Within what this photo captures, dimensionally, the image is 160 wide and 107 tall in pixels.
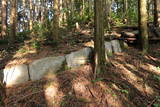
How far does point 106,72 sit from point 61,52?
1.70 metres

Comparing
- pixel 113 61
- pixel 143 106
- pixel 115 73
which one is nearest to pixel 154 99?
pixel 143 106

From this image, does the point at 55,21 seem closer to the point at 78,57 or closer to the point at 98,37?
the point at 78,57

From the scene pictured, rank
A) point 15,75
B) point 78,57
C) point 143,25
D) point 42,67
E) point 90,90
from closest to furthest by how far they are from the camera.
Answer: point 90,90 → point 15,75 → point 42,67 → point 78,57 → point 143,25

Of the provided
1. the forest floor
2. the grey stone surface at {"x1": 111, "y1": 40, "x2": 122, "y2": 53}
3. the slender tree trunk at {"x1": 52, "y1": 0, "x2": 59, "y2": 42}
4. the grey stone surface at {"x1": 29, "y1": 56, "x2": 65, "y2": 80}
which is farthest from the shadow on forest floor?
the slender tree trunk at {"x1": 52, "y1": 0, "x2": 59, "y2": 42}

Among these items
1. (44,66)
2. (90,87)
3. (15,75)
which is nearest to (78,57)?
(44,66)

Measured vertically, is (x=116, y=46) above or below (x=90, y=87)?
above

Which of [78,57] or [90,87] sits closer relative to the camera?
[90,87]

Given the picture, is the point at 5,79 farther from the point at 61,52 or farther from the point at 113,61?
the point at 113,61

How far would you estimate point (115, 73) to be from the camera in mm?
4691

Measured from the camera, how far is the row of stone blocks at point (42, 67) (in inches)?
164

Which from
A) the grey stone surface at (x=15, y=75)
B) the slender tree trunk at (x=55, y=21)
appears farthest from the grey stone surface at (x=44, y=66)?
the slender tree trunk at (x=55, y=21)

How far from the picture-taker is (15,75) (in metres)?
4.20

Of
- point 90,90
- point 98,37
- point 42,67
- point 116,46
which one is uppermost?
point 98,37

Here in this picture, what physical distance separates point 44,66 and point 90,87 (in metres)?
1.48
